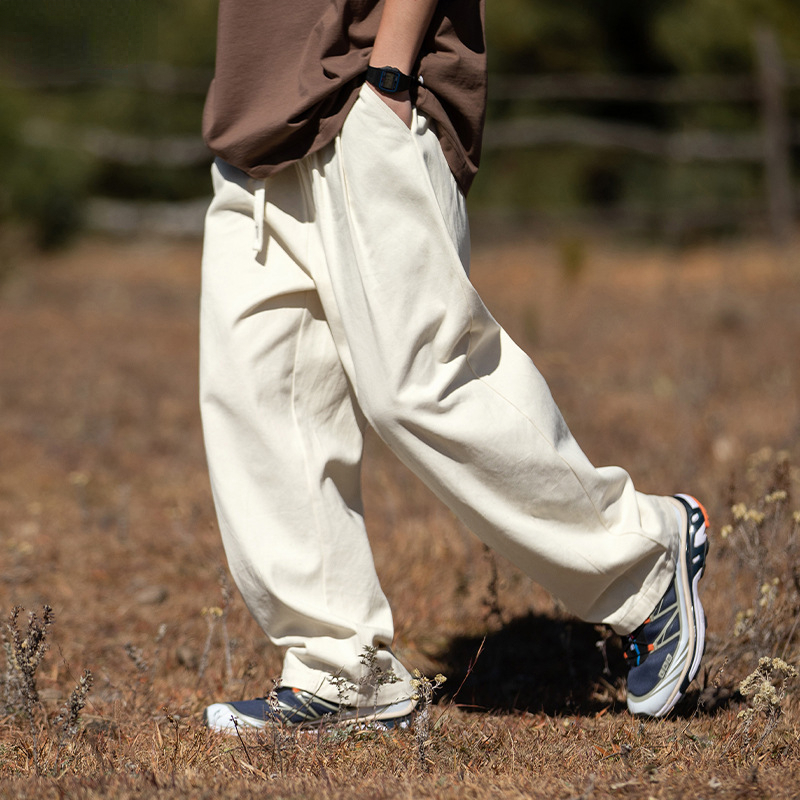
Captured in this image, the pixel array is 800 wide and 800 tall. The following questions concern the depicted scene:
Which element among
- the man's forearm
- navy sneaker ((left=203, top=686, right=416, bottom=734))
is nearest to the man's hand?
the man's forearm

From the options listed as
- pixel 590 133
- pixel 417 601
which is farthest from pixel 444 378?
pixel 590 133

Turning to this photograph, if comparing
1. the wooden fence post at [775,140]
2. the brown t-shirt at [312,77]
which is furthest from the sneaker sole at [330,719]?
the wooden fence post at [775,140]

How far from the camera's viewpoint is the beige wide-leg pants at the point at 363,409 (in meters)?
1.66

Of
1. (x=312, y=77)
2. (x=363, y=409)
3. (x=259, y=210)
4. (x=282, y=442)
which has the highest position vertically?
(x=312, y=77)

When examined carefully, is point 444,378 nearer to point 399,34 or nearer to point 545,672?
point 399,34

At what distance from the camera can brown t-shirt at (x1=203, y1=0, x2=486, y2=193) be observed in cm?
168

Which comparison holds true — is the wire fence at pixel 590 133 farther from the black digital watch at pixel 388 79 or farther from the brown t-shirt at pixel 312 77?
the black digital watch at pixel 388 79

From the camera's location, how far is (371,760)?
5.47ft

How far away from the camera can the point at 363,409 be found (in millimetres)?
1714

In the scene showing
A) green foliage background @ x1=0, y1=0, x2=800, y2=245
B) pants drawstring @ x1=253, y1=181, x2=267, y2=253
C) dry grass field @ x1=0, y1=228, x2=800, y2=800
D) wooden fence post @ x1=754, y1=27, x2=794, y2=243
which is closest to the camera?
dry grass field @ x1=0, y1=228, x2=800, y2=800

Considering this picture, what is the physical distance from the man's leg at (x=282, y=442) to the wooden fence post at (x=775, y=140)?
7642 mm

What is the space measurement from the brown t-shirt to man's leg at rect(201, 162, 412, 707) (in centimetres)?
10

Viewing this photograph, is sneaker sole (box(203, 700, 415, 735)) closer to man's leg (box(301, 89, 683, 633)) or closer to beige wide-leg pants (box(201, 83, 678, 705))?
beige wide-leg pants (box(201, 83, 678, 705))

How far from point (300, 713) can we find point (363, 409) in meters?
0.58
